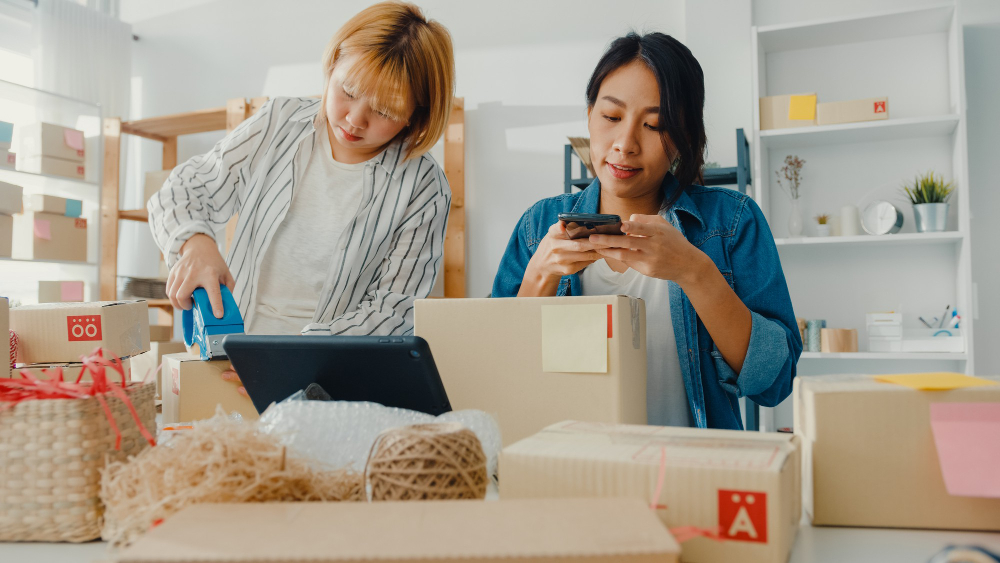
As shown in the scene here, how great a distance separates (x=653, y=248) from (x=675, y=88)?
0.36 m

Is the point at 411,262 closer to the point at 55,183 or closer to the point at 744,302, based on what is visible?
the point at 744,302

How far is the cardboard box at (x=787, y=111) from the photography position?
2.68m

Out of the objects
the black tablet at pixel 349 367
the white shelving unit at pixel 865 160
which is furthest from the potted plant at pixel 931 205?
the black tablet at pixel 349 367

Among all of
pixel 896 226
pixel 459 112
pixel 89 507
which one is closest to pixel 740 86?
pixel 896 226

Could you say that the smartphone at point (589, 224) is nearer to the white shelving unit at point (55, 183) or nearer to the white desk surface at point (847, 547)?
the white desk surface at point (847, 547)

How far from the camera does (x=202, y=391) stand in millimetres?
1055

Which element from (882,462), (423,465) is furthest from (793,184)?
(423,465)

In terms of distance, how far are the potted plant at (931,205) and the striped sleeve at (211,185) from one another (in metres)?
2.36

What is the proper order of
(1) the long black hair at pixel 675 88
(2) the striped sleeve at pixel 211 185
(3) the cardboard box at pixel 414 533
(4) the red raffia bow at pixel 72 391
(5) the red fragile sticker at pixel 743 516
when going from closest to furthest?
(3) the cardboard box at pixel 414 533, (5) the red fragile sticker at pixel 743 516, (4) the red raffia bow at pixel 72 391, (1) the long black hair at pixel 675 88, (2) the striped sleeve at pixel 211 185

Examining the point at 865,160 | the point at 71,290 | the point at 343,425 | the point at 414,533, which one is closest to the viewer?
the point at 414,533

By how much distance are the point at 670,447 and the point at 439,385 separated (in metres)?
0.27

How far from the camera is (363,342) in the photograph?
0.72 m

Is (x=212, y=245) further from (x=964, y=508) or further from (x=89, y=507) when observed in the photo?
(x=964, y=508)

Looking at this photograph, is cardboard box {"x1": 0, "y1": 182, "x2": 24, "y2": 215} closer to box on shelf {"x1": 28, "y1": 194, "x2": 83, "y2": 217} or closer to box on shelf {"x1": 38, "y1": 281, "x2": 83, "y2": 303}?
box on shelf {"x1": 28, "y1": 194, "x2": 83, "y2": 217}
